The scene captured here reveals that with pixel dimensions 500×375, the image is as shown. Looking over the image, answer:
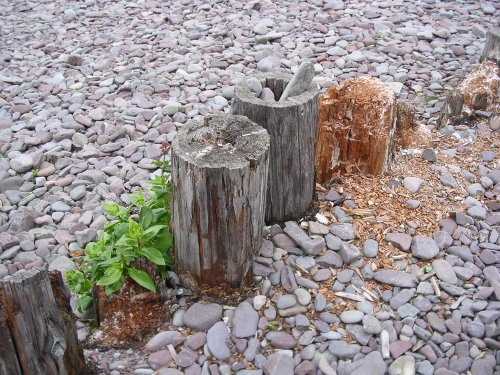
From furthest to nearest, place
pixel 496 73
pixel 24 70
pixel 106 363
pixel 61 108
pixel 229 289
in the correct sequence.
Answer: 1. pixel 24 70
2. pixel 61 108
3. pixel 496 73
4. pixel 229 289
5. pixel 106 363

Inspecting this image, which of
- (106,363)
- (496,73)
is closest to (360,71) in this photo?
(496,73)

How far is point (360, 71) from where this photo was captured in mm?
5234

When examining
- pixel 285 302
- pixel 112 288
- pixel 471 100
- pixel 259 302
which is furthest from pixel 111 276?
pixel 471 100

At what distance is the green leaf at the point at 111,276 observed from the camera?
8.71 ft

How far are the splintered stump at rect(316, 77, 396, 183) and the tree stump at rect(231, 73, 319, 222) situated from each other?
37 cm

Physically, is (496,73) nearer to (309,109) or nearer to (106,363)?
(309,109)

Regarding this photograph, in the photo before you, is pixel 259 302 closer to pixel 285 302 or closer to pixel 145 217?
pixel 285 302

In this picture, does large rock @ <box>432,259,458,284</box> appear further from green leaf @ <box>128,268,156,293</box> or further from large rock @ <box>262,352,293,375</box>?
green leaf @ <box>128,268,156,293</box>

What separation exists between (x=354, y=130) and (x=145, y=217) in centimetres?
140

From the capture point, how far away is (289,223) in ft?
10.6

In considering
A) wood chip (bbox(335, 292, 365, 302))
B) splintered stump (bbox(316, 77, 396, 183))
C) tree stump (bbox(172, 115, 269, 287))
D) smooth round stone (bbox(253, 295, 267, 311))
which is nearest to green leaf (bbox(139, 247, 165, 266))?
tree stump (bbox(172, 115, 269, 287))

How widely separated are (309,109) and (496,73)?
6.83ft

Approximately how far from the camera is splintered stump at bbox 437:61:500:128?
431cm

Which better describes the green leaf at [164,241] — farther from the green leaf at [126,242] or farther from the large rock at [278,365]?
the large rock at [278,365]
